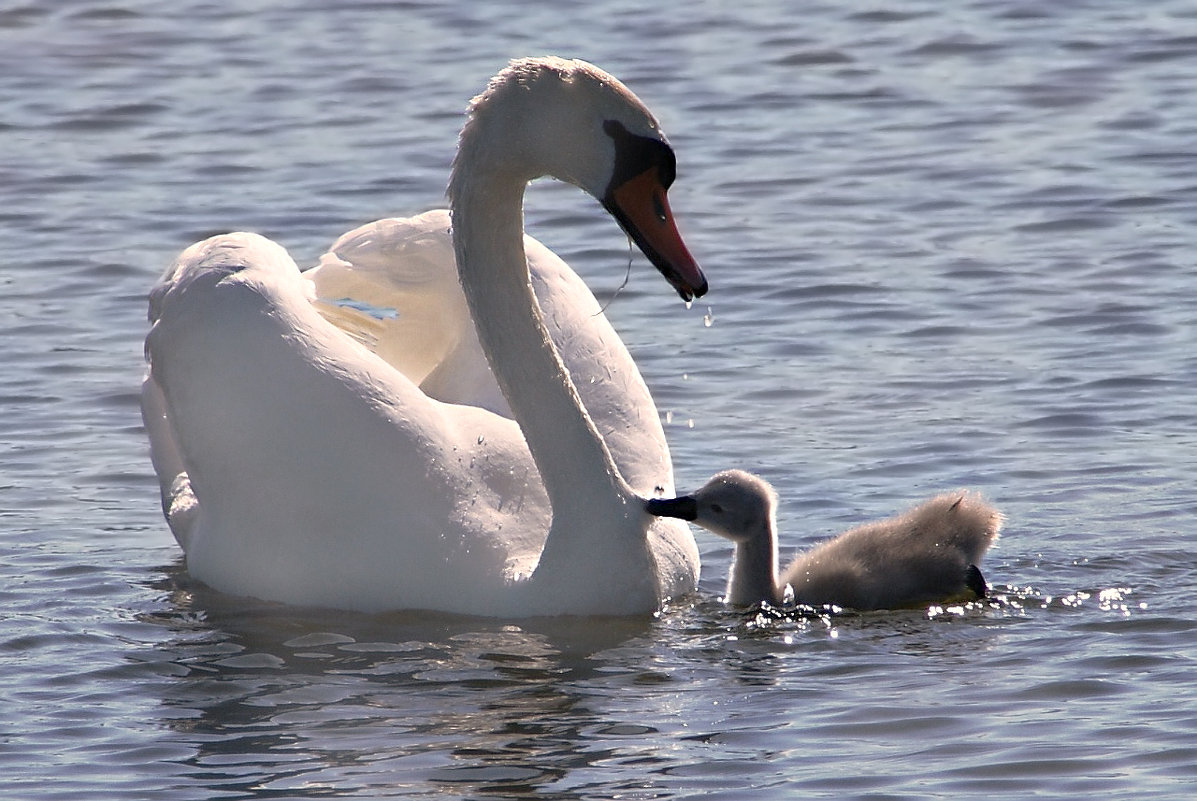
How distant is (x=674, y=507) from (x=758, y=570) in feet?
1.50

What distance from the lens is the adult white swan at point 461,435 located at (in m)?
7.35

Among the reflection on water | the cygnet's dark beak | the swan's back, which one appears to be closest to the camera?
the reflection on water

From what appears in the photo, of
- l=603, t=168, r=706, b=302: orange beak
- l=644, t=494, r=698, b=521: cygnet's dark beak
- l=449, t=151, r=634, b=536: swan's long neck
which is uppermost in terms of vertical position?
l=603, t=168, r=706, b=302: orange beak

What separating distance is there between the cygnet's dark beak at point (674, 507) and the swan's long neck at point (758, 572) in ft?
1.07

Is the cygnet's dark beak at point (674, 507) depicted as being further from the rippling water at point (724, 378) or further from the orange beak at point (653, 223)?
the orange beak at point (653, 223)

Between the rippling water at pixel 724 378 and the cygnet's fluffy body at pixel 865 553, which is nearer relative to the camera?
the rippling water at pixel 724 378

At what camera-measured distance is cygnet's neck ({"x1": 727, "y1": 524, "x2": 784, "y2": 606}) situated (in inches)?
305

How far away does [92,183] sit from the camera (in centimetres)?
1370

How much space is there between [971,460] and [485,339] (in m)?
2.25

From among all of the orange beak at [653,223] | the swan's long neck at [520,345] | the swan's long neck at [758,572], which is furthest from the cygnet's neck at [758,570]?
the orange beak at [653,223]

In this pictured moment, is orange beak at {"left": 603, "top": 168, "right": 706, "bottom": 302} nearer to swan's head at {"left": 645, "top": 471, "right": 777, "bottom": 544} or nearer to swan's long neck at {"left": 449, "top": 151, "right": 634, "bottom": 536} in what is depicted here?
swan's long neck at {"left": 449, "top": 151, "right": 634, "bottom": 536}

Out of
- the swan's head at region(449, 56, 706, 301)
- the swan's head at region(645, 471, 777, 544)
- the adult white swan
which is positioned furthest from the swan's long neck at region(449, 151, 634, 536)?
the swan's head at region(645, 471, 777, 544)

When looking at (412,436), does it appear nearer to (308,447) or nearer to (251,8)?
(308,447)

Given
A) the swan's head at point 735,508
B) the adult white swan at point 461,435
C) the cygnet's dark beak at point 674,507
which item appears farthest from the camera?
the swan's head at point 735,508
